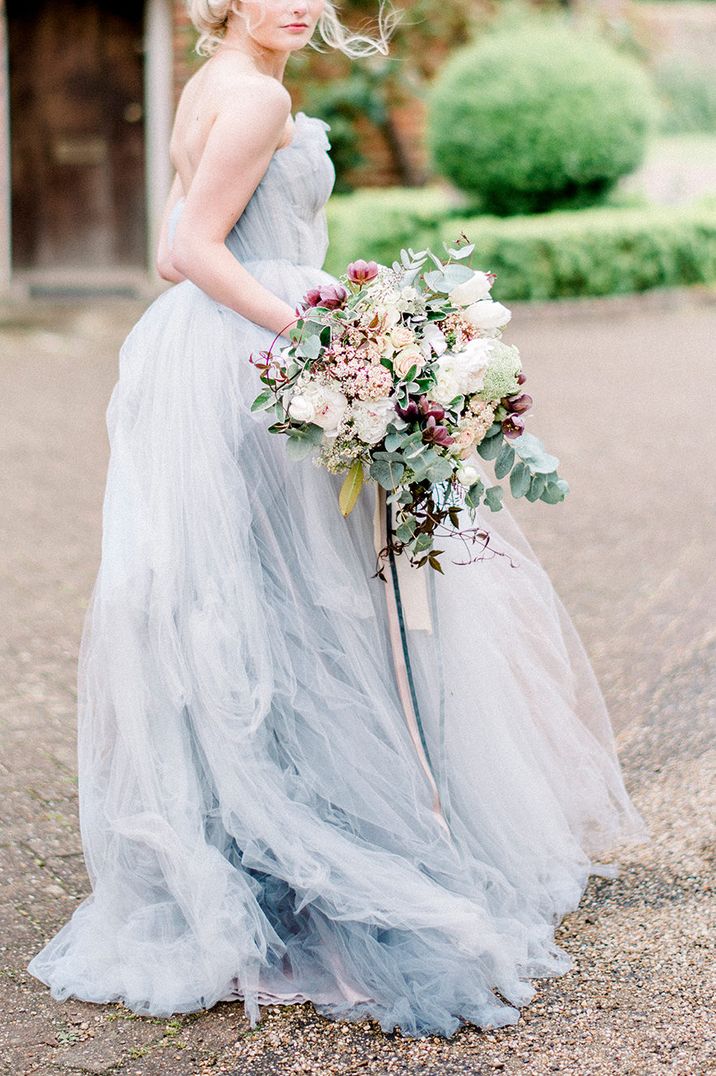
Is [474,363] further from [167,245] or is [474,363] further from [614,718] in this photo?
[614,718]

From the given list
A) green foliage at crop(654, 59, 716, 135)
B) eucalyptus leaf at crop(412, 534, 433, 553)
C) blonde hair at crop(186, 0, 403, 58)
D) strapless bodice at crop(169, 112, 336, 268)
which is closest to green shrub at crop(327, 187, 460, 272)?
blonde hair at crop(186, 0, 403, 58)

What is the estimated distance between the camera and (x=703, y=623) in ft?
14.5

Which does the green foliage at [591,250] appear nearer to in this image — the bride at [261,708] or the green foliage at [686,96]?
the bride at [261,708]

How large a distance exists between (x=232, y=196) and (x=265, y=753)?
1021 millimetres

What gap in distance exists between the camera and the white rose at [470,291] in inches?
92.3

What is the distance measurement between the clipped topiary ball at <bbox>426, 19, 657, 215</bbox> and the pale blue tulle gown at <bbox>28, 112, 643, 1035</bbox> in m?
8.83

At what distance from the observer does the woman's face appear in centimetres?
245

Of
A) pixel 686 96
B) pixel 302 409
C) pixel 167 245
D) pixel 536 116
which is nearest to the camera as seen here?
pixel 302 409

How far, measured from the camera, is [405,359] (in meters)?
2.27

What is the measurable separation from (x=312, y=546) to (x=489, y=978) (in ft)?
2.80

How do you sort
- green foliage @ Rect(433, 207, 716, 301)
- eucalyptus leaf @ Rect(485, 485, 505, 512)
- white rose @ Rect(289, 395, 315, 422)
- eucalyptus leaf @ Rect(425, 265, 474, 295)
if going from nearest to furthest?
1. white rose @ Rect(289, 395, 315, 422)
2. eucalyptus leaf @ Rect(425, 265, 474, 295)
3. eucalyptus leaf @ Rect(485, 485, 505, 512)
4. green foliage @ Rect(433, 207, 716, 301)

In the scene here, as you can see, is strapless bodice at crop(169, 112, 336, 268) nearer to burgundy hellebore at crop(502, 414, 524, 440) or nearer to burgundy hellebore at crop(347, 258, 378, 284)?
burgundy hellebore at crop(347, 258, 378, 284)

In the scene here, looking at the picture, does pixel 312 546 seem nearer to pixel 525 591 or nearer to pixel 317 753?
pixel 317 753

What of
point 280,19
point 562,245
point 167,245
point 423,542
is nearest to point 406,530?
point 423,542
